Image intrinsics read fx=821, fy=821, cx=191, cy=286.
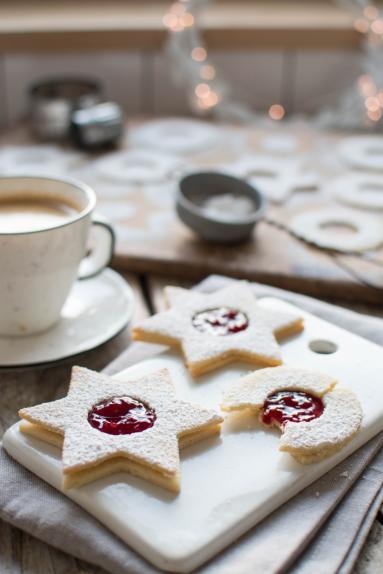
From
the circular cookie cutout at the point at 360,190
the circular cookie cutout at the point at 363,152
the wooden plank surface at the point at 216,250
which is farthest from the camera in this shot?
the circular cookie cutout at the point at 363,152

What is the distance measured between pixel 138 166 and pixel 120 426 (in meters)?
0.84

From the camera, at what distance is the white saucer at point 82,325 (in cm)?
93

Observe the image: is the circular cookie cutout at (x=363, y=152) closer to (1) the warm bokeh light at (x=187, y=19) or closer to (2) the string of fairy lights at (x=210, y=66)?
(2) the string of fairy lights at (x=210, y=66)

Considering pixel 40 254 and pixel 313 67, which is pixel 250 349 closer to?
pixel 40 254

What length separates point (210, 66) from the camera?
5.72 feet

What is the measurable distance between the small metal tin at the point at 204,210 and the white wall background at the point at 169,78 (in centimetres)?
62

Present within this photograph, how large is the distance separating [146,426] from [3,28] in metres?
1.26

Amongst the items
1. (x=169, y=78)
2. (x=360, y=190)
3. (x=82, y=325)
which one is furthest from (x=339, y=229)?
(x=169, y=78)

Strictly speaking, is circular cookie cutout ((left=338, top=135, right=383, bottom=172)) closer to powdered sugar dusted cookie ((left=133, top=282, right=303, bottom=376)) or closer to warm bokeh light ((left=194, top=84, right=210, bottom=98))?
warm bokeh light ((left=194, top=84, right=210, bottom=98))

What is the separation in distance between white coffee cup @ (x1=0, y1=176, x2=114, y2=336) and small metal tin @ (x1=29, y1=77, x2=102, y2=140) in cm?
61

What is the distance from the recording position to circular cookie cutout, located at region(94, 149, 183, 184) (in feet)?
4.71

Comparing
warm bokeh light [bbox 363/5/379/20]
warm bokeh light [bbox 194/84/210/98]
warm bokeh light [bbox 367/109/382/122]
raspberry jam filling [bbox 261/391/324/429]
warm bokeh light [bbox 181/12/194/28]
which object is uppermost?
warm bokeh light [bbox 363/5/379/20]

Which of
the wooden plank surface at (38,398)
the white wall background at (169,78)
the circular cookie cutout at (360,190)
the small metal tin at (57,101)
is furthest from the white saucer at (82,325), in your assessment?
the white wall background at (169,78)

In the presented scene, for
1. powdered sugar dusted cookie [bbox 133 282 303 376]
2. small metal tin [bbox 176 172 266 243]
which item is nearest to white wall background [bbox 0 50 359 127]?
small metal tin [bbox 176 172 266 243]
